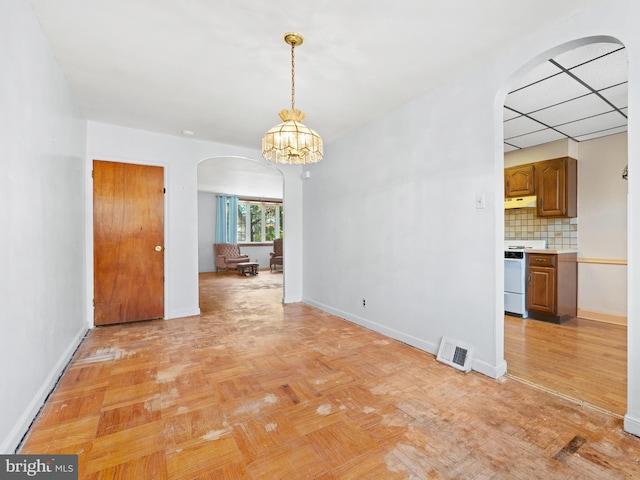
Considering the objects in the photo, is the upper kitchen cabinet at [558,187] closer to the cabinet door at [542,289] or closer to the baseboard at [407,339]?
the cabinet door at [542,289]

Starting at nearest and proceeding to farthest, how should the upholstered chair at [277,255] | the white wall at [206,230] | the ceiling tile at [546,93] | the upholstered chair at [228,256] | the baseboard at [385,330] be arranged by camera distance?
1. the ceiling tile at [546,93]
2. the baseboard at [385,330]
3. the upholstered chair at [228,256]
4. the upholstered chair at [277,255]
5. the white wall at [206,230]

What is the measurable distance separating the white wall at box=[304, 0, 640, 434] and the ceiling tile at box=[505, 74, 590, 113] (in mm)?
615

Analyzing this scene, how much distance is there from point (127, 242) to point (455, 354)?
3889 mm

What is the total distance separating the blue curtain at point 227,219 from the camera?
9.77 metres

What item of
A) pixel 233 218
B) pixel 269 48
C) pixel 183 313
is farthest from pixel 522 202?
pixel 233 218

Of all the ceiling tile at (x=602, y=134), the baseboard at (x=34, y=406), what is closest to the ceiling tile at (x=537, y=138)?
the ceiling tile at (x=602, y=134)

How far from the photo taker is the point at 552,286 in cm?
374

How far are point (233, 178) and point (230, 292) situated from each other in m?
2.92

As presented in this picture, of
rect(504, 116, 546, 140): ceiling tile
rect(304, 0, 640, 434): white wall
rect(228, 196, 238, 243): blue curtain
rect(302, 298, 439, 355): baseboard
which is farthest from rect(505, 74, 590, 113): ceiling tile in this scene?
rect(228, 196, 238, 243): blue curtain

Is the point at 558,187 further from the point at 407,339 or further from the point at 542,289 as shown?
the point at 407,339

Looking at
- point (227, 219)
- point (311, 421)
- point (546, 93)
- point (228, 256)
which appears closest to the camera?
point (311, 421)

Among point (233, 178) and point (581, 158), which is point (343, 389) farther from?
point (233, 178)

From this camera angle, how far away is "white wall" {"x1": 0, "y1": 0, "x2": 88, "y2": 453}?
146cm

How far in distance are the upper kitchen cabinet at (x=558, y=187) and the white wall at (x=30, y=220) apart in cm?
527
